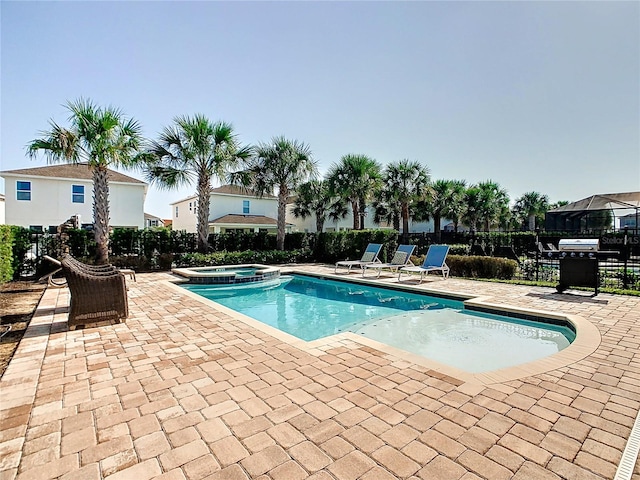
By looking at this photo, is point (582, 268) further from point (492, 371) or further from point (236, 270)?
point (236, 270)

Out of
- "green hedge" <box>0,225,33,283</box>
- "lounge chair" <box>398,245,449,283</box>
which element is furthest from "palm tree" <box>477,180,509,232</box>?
"green hedge" <box>0,225,33,283</box>

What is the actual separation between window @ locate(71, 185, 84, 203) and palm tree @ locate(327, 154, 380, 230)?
1714 centimetres

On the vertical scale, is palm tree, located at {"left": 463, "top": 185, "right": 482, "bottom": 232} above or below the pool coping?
above

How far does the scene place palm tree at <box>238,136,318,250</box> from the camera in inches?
691

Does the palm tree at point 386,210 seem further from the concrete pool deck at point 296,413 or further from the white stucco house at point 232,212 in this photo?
the concrete pool deck at point 296,413

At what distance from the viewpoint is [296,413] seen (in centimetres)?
270

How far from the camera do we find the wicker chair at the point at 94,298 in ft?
16.5

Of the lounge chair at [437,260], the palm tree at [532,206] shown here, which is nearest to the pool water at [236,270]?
the lounge chair at [437,260]

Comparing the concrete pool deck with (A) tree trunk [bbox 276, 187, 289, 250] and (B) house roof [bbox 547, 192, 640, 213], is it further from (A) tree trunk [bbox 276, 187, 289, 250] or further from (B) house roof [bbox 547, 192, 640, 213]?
(B) house roof [bbox 547, 192, 640, 213]

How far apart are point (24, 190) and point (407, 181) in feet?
82.1

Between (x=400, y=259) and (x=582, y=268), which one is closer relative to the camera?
(x=582, y=268)

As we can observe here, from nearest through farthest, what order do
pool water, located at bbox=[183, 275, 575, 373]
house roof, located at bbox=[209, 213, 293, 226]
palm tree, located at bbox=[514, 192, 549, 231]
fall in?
1. pool water, located at bbox=[183, 275, 575, 373]
2. house roof, located at bbox=[209, 213, 293, 226]
3. palm tree, located at bbox=[514, 192, 549, 231]

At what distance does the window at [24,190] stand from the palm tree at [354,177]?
19.3 meters

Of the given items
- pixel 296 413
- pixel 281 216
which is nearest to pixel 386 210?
pixel 281 216
